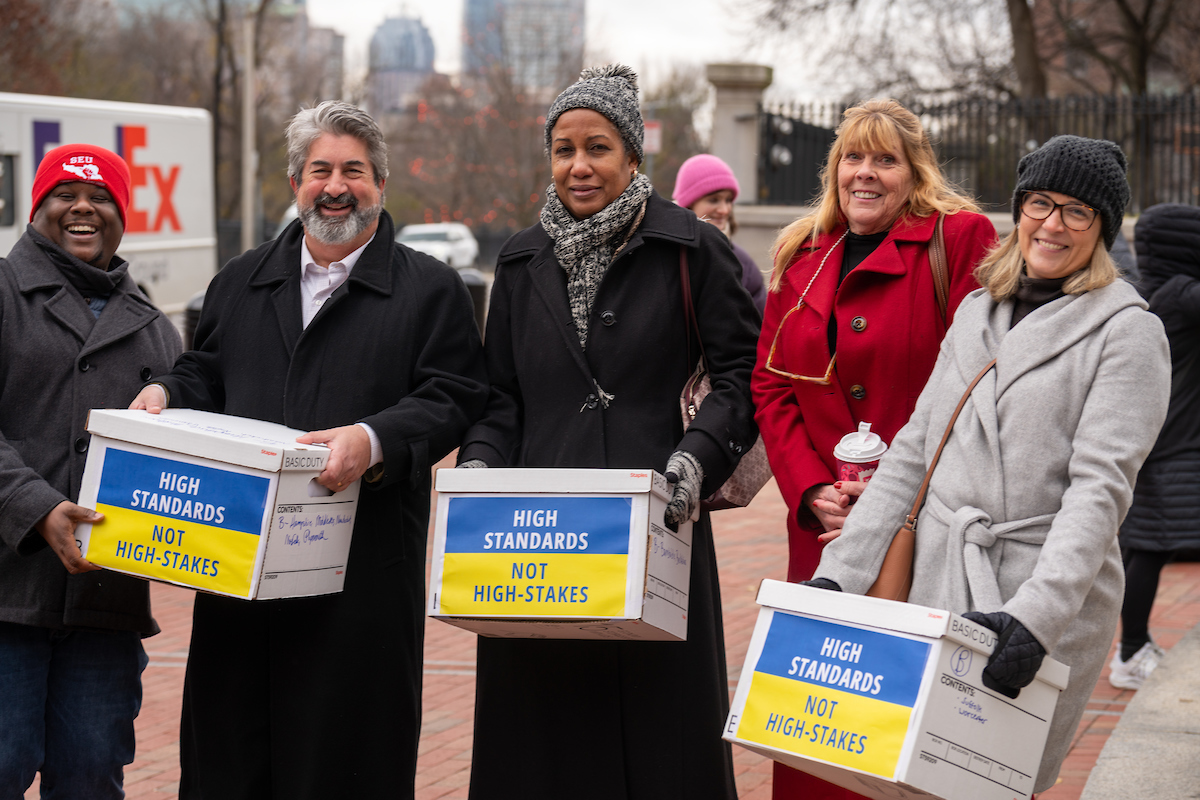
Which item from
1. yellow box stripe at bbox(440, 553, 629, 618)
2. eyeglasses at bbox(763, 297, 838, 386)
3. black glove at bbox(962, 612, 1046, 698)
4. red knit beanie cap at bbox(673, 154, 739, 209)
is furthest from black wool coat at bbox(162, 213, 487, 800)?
red knit beanie cap at bbox(673, 154, 739, 209)

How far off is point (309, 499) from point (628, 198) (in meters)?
1.14

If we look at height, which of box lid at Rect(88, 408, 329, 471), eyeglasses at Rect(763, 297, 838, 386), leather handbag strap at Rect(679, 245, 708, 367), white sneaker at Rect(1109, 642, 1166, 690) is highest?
leather handbag strap at Rect(679, 245, 708, 367)

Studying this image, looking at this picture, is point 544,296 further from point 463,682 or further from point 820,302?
point 463,682

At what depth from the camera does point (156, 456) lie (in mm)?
2998

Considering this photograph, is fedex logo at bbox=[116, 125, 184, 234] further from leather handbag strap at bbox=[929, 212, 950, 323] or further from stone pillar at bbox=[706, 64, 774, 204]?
leather handbag strap at bbox=[929, 212, 950, 323]

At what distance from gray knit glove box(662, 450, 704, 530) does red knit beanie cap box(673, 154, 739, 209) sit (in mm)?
2827

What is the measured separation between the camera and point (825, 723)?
2445 millimetres

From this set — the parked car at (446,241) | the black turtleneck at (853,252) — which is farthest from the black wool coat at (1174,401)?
the parked car at (446,241)

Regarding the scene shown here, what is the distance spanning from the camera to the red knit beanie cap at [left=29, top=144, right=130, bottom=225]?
337cm

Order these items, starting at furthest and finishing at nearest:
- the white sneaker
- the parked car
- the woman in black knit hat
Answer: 1. the parked car
2. the white sneaker
3. the woman in black knit hat

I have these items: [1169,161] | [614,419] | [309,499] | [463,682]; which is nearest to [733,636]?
[463,682]

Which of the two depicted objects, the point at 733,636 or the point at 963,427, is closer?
the point at 963,427

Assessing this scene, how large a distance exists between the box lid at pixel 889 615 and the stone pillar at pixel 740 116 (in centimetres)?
1272

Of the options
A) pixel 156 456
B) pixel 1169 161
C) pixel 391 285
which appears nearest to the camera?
pixel 156 456
